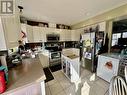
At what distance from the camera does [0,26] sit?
71 cm

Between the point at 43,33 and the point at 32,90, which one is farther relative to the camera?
the point at 43,33

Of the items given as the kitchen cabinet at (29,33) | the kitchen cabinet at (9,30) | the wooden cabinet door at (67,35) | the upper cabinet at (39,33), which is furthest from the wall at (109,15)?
the kitchen cabinet at (9,30)

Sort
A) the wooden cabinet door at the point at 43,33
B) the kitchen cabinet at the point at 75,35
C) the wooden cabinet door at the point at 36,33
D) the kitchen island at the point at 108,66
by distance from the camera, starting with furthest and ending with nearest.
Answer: the kitchen cabinet at the point at 75,35 → the wooden cabinet door at the point at 43,33 → the wooden cabinet door at the point at 36,33 → the kitchen island at the point at 108,66

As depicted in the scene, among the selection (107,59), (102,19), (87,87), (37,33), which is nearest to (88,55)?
(107,59)

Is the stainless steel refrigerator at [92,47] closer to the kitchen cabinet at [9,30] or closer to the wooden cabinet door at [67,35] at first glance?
the wooden cabinet door at [67,35]

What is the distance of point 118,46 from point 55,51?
268 cm

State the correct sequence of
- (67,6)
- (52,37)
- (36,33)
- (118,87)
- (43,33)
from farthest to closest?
(52,37) → (43,33) → (36,33) → (67,6) → (118,87)

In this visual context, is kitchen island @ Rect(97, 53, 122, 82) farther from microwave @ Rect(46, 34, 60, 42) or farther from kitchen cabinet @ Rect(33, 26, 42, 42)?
kitchen cabinet @ Rect(33, 26, 42, 42)

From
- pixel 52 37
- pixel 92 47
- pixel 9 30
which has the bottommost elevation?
pixel 92 47

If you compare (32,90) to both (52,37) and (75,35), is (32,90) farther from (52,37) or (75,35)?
(75,35)

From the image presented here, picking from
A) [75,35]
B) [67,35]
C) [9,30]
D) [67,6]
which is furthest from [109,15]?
[9,30]

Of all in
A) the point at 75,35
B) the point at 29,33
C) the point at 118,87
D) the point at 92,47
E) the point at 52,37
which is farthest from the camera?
the point at 75,35

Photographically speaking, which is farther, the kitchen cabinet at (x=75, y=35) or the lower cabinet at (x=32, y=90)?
the kitchen cabinet at (x=75, y=35)

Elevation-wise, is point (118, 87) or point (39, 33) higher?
point (39, 33)
